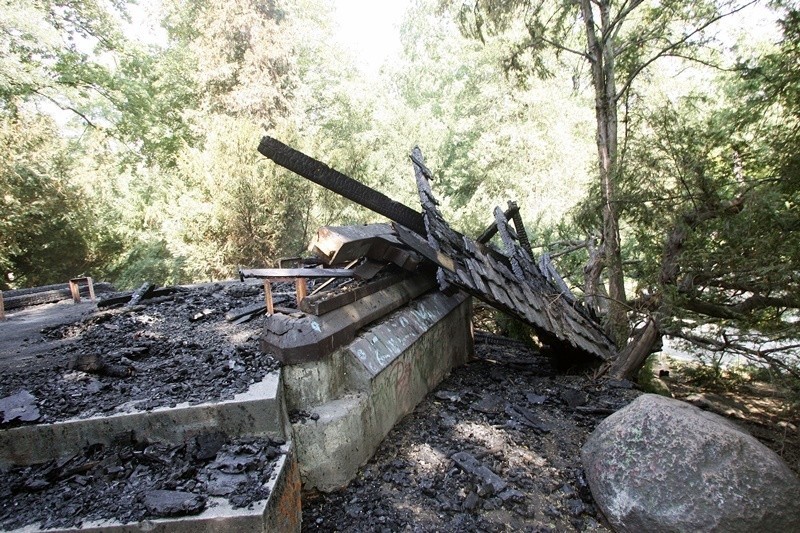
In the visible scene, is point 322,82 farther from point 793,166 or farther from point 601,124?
point 793,166

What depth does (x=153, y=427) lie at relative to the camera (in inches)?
106

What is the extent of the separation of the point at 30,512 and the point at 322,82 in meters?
19.4

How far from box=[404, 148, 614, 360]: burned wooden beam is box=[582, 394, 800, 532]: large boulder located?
1886mm

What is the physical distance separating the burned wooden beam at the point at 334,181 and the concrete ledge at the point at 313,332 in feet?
3.75

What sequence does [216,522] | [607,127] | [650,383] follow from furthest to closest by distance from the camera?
[607,127] < [650,383] < [216,522]

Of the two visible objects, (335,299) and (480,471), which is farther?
(335,299)

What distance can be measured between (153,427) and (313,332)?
1.20 metres

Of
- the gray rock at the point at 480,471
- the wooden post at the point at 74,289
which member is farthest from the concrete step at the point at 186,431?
the wooden post at the point at 74,289

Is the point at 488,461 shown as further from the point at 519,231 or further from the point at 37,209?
the point at 37,209

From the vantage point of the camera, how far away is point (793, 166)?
425cm

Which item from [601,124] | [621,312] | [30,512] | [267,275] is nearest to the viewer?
[30,512]

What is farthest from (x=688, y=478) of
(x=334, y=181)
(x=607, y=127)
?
(x=607, y=127)

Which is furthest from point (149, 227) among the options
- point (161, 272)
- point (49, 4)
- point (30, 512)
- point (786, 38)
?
point (786, 38)

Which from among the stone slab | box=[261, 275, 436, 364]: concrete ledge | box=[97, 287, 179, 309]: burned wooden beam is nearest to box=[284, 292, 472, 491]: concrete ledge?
the stone slab
